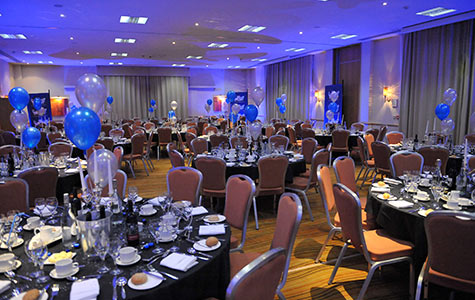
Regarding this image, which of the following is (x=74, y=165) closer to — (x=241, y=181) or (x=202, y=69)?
(x=241, y=181)

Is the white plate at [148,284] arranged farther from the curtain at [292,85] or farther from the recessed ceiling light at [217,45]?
the curtain at [292,85]

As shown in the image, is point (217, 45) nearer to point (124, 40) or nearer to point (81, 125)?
point (124, 40)

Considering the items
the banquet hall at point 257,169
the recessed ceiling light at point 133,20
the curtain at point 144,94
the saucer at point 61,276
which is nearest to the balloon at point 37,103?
the banquet hall at point 257,169

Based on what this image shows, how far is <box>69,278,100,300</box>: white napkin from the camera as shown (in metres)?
1.68

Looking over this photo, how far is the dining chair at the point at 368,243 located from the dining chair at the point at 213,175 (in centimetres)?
200

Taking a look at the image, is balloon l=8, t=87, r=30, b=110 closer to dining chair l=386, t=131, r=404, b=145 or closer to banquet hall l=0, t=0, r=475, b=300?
banquet hall l=0, t=0, r=475, b=300

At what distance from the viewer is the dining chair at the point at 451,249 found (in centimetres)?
231

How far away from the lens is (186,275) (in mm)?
1938

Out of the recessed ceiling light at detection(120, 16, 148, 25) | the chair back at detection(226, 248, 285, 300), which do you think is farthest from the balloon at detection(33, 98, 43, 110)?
the chair back at detection(226, 248, 285, 300)

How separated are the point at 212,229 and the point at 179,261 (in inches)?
21.2

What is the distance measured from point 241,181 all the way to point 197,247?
1.20 metres

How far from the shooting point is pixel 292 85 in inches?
680

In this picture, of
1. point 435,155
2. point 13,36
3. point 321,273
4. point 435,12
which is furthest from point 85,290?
point 13,36

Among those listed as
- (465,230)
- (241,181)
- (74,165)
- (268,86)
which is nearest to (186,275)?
(241,181)
